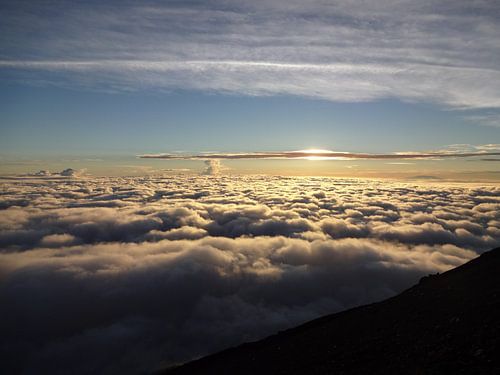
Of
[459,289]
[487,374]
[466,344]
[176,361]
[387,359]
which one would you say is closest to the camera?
[487,374]

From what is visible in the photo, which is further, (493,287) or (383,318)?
(383,318)

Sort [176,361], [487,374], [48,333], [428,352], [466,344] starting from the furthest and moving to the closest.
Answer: [48,333] → [176,361] → [428,352] → [466,344] → [487,374]

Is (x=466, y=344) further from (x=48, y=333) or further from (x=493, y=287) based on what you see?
(x=48, y=333)

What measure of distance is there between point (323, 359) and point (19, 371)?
175 meters

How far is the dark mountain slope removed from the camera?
24922mm

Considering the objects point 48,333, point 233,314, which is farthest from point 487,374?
point 48,333

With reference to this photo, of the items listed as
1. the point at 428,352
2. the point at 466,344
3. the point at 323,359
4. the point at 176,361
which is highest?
the point at 466,344

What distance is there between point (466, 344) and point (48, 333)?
22469cm

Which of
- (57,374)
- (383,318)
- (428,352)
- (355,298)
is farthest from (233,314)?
(428,352)

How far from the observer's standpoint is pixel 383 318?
5316 cm

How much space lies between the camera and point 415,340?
3328 cm

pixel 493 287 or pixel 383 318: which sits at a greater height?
pixel 493 287

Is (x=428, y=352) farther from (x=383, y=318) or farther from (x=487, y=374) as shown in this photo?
(x=383, y=318)

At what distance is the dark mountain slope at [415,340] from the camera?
81.8 ft
